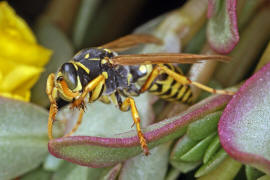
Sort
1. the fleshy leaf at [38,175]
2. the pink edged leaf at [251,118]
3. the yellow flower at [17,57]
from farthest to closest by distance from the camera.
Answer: the yellow flower at [17,57]
the fleshy leaf at [38,175]
the pink edged leaf at [251,118]

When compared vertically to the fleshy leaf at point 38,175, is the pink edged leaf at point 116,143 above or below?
above

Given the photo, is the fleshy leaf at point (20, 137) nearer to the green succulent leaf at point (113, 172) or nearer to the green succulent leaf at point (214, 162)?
the green succulent leaf at point (113, 172)

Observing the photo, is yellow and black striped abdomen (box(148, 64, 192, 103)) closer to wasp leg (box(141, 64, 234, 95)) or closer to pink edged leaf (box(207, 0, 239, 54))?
wasp leg (box(141, 64, 234, 95))

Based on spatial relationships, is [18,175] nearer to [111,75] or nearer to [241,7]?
[111,75]

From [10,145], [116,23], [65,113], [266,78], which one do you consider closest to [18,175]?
[10,145]

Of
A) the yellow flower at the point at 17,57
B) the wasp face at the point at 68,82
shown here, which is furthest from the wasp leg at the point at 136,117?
the yellow flower at the point at 17,57

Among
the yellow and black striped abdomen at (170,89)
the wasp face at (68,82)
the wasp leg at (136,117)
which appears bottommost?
the yellow and black striped abdomen at (170,89)

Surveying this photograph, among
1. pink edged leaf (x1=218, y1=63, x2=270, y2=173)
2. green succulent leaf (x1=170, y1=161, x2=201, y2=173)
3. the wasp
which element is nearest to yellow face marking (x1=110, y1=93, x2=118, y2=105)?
the wasp

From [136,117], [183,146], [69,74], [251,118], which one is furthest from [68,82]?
[251,118]
